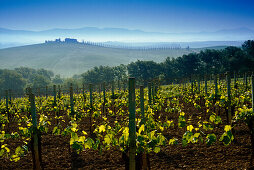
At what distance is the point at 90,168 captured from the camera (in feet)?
20.2

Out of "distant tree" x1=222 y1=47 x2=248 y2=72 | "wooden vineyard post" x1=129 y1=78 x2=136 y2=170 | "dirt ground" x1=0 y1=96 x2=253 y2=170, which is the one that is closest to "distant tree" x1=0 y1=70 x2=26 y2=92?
"distant tree" x1=222 y1=47 x2=248 y2=72

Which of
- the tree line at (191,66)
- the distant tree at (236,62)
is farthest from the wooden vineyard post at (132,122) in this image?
the distant tree at (236,62)

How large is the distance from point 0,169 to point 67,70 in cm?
17524

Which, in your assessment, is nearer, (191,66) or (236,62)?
(236,62)

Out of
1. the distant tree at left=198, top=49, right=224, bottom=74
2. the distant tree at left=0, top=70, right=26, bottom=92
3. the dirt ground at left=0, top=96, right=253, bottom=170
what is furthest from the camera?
the distant tree at left=0, top=70, right=26, bottom=92

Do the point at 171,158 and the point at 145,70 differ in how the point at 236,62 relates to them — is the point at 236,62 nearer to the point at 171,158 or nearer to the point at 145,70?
the point at 145,70

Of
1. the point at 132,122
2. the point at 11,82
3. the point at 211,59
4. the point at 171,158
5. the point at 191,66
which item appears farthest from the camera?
the point at 11,82

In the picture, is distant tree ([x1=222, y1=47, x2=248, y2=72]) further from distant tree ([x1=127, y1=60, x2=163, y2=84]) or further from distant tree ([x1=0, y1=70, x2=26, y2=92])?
distant tree ([x1=0, y1=70, x2=26, y2=92])

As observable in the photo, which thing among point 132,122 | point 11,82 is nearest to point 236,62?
point 132,122

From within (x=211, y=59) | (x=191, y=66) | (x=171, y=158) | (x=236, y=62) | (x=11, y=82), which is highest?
(x=211, y=59)

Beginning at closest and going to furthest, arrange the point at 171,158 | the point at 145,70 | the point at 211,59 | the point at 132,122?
the point at 132,122 < the point at 171,158 < the point at 211,59 < the point at 145,70

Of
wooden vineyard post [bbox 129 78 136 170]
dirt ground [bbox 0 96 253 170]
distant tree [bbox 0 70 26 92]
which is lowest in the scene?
distant tree [bbox 0 70 26 92]

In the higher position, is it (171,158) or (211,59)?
(211,59)

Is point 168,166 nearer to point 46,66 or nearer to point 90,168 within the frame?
point 90,168
